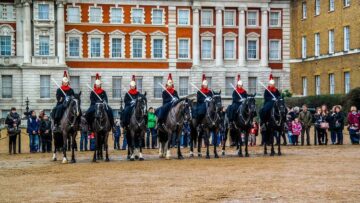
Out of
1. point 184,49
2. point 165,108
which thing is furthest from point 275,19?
point 165,108

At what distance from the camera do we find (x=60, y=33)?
2653 inches

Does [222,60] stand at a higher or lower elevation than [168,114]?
higher

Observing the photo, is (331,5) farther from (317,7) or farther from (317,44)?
(317,44)

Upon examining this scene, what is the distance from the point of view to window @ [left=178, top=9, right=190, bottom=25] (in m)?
71.2

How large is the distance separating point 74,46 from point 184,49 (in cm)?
1040

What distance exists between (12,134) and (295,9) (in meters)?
41.6

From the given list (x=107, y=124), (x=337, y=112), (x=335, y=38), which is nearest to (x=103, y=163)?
(x=107, y=124)

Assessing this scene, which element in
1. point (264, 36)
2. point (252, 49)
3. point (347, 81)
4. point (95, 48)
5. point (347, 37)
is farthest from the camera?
point (252, 49)

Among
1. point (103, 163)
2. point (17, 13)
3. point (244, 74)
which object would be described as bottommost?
point (103, 163)

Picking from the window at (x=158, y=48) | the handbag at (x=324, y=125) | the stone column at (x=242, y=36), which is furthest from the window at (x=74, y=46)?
the handbag at (x=324, y=125)

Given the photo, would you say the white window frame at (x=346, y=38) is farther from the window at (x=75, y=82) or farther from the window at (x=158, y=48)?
the window at (x=75, y=82)

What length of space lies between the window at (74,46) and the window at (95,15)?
7.50ft

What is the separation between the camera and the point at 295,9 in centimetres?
6994

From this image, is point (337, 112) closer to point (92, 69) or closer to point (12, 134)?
point (12, 134)
